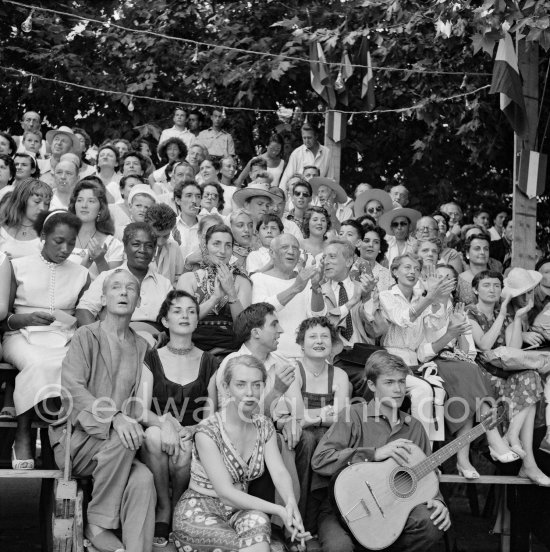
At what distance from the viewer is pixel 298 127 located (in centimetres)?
1495

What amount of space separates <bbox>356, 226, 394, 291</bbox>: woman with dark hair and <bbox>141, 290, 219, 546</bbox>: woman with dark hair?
8.03 feet

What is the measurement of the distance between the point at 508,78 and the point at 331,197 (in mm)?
2600

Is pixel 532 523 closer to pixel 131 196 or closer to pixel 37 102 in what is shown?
pixel 131 196

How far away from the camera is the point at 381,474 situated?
18.1 ft

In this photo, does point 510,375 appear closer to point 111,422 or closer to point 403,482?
point 403,482

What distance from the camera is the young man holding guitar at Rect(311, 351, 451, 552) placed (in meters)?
5.43

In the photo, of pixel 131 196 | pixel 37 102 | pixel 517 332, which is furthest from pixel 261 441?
pixel 37 102

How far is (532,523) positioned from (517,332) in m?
1.27

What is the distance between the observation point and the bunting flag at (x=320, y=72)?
1214 centimetres

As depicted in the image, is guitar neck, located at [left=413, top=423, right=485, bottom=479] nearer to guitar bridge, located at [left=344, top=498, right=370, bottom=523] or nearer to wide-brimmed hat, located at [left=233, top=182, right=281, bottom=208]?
guitar bridge, located at [left=344, top=498, right=370, bottom=523]

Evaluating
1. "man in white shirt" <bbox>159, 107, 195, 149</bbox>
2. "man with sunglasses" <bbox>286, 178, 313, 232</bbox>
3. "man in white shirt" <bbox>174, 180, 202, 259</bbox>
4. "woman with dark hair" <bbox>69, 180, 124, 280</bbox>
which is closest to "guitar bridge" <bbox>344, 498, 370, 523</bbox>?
"woman with dark hair" <bbox>69, 180, 124, 280</bbox>

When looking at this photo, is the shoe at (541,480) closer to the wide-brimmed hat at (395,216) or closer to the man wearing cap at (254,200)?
the man wearing cap at (254,200)

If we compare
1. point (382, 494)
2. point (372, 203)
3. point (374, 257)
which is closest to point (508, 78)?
point (374, 257)

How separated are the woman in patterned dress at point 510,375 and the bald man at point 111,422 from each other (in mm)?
2499
